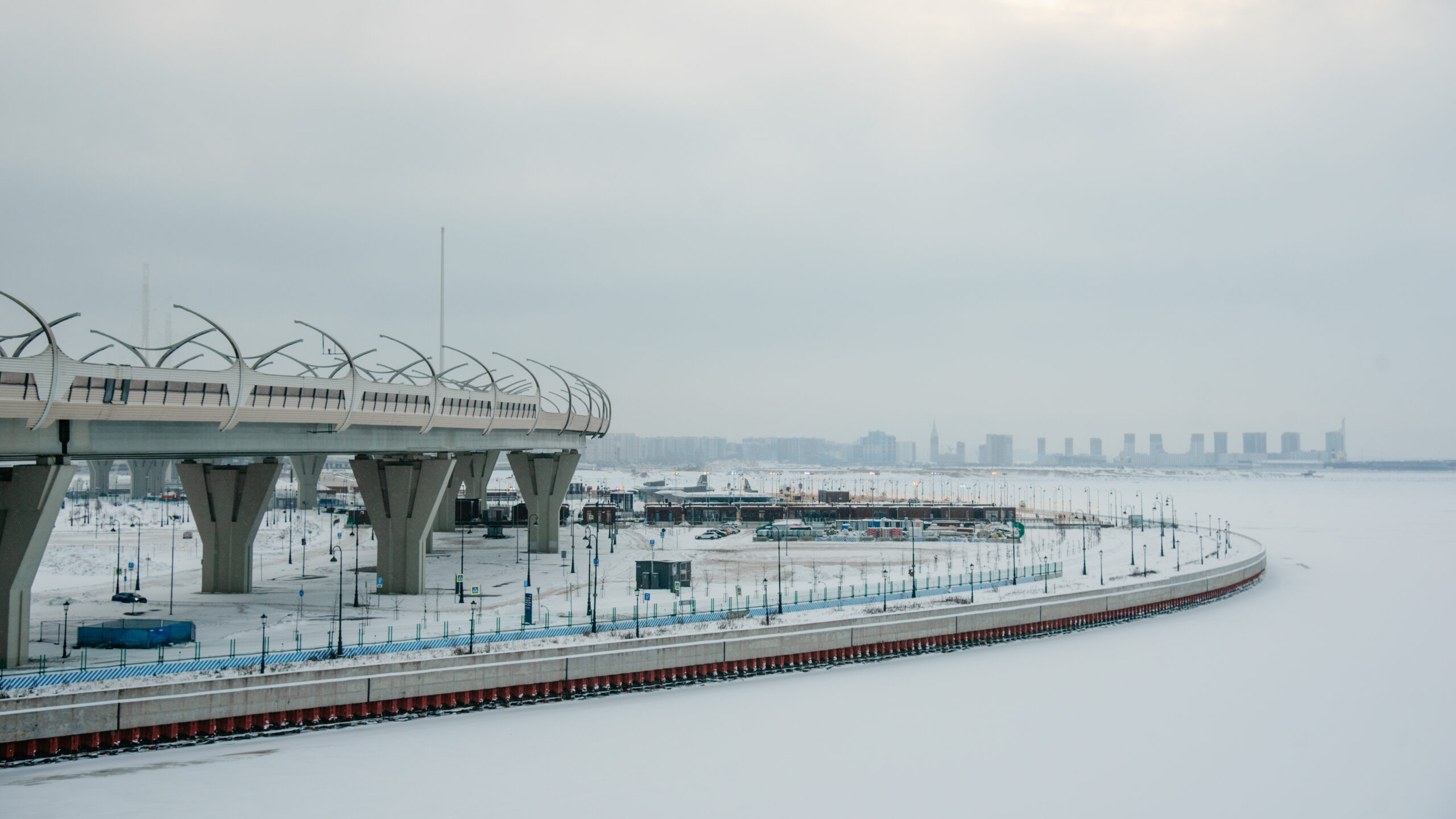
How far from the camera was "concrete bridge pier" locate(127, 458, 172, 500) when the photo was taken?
134 metres

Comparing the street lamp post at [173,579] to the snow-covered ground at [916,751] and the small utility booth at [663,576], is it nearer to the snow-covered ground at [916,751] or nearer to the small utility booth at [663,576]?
the snow-covered ground at [916,751]

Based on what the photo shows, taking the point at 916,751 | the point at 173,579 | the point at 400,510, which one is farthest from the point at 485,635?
the point at 173,579

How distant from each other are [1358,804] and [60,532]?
97194mm

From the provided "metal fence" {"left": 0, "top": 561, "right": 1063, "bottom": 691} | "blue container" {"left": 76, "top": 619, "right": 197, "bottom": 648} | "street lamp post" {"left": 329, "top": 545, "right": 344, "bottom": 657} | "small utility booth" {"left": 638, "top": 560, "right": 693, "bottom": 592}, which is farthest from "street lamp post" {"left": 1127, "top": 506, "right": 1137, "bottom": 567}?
"blue container" {"left": 76, "top": 619, "right": 197, "bottom": 648}

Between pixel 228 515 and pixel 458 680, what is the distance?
2589cm

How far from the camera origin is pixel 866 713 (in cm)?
3522

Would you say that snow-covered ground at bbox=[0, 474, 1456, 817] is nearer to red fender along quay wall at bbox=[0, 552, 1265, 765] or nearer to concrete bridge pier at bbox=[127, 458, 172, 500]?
red fender along quay wall at bbox=[0, 552, 1265, 765]

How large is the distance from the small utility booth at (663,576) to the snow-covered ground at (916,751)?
1544cm

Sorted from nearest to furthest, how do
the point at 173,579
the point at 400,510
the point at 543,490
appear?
the point at 400,510, the point at 173,579, the point at 543,490

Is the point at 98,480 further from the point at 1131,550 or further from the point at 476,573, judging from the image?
the point at 1131,550

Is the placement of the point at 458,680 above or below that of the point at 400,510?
below

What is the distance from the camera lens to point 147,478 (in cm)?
14562

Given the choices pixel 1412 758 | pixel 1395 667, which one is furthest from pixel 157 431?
pixel 1395 667

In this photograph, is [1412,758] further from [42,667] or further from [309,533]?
[309,533]
